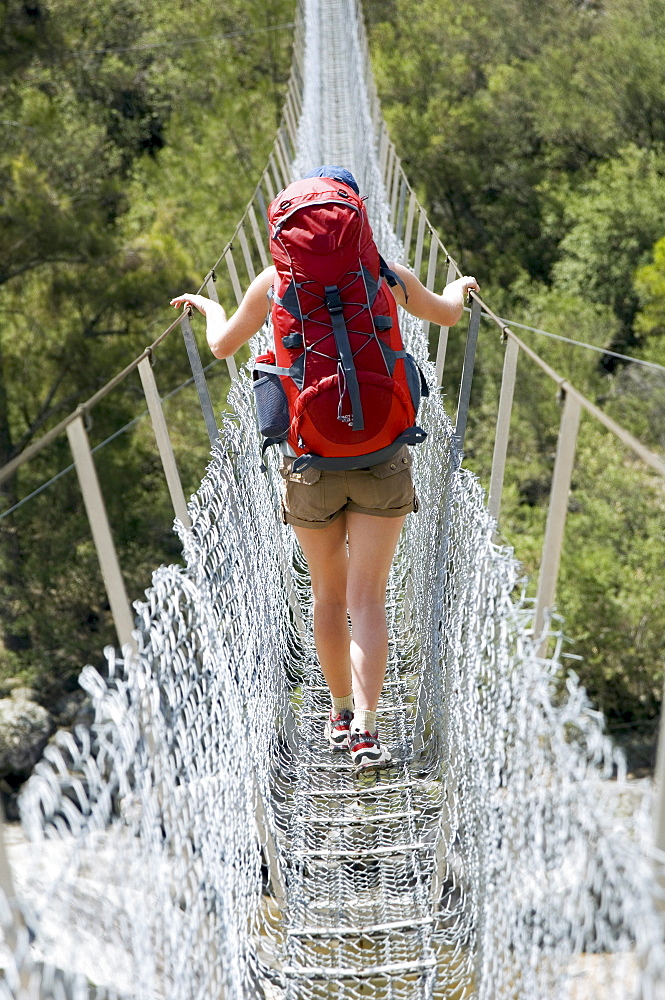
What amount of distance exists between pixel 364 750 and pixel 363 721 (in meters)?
0.04

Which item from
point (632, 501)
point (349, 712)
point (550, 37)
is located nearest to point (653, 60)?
point (550, 37)

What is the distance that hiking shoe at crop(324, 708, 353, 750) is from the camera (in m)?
1.34

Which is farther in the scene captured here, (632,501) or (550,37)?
(550,37)

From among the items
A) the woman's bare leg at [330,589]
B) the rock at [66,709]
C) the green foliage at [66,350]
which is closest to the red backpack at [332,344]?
the woman's bare leg at [330,589]

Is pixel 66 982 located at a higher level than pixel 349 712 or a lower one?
lower

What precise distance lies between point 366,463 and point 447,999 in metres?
0.57

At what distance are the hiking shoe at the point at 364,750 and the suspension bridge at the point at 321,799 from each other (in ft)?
0.19

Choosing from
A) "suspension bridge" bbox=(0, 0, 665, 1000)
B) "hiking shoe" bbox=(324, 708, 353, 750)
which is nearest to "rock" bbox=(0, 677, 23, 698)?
"suspension bridge" bbox=(0, 0, 665, 1000)

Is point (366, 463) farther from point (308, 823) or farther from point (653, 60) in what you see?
point (653, 60)

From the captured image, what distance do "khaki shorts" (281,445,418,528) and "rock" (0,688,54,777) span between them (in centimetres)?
821

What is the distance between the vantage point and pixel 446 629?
3.99 ft

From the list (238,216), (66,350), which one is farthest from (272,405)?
(238,216)

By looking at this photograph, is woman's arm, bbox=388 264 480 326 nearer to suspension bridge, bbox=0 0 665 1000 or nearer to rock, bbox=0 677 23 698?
suspension bridge, bbox=0 0 665 1000

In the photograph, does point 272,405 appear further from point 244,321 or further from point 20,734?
point 20,734
